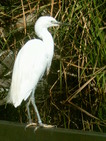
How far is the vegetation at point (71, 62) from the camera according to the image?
139 inches

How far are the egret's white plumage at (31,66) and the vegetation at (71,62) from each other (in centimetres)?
56

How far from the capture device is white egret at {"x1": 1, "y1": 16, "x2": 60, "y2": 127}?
262 centimetres

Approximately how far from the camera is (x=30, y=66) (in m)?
2.71

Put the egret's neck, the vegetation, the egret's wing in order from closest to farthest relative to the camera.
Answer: the egret's wing → the egret's neck → the vegetation

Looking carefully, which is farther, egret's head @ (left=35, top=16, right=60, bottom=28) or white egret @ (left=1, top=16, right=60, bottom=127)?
egret's head @ (left=35, top=16, right=60, bottom=28)

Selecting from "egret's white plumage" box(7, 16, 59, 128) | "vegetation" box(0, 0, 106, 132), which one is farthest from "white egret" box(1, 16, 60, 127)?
"vegetation" box(0, 0, 106, 132)

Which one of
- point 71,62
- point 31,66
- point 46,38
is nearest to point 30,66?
point 31,66

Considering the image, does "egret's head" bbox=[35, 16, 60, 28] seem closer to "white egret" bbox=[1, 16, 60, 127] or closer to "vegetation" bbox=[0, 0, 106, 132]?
"white egret" bbox=[1, 16, 60, 127]

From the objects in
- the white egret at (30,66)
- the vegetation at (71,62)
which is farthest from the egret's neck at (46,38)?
the vegetation at (71,62)

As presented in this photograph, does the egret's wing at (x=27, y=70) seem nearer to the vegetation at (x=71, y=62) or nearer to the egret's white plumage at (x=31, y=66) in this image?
the egret's white plumage at (x=31, y=66)

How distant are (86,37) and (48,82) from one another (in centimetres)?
66

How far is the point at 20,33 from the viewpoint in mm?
4160

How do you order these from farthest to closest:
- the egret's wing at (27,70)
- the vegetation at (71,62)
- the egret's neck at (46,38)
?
1. the vegetation at (71,62)
2. the egret's neck at (46,38)
3. the egret's wing at (27,70)

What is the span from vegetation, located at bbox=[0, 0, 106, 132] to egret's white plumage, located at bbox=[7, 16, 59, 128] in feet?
1.84
